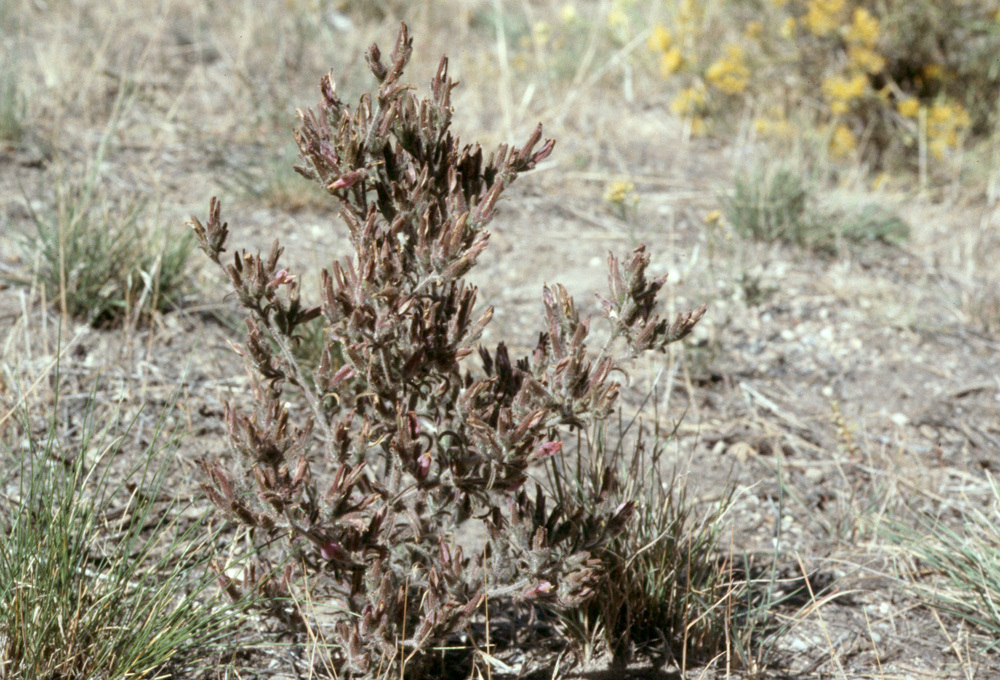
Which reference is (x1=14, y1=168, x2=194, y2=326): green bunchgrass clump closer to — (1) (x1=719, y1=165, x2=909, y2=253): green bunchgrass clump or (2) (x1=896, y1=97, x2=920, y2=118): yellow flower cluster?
(1) (x1=719, y1=165, x2=909, y2=253): green bunchgrass clump

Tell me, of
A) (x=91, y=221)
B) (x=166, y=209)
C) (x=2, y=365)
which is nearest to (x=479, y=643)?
(x=2, y=365)

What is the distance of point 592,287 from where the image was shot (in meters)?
3.73

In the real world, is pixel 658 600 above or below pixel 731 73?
below

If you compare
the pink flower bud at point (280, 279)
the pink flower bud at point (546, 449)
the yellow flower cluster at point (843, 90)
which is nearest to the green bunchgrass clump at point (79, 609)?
the pink flower bud at point (280, 279)

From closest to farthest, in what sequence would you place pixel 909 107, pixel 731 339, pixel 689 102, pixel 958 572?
pixel 958 572 < pixel 731 339 < pixel 909 107 < pixel 689 102

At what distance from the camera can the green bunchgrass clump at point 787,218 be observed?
13.5 feet

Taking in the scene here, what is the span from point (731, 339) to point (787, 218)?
871 millimetres

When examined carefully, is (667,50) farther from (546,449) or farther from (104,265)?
(546,449)

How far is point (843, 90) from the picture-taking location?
527 centimetres

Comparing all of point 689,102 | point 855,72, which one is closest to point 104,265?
point 689,102

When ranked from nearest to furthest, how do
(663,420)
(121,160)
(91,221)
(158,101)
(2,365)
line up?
1. (2,365)
2. (663,420)
3. (91,221)
4. (121,160)
5. (158,101)

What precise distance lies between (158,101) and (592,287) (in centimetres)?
276

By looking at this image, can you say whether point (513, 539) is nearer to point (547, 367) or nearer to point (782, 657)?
point (547, 367)

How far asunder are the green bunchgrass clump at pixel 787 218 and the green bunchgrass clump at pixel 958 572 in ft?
6.04
